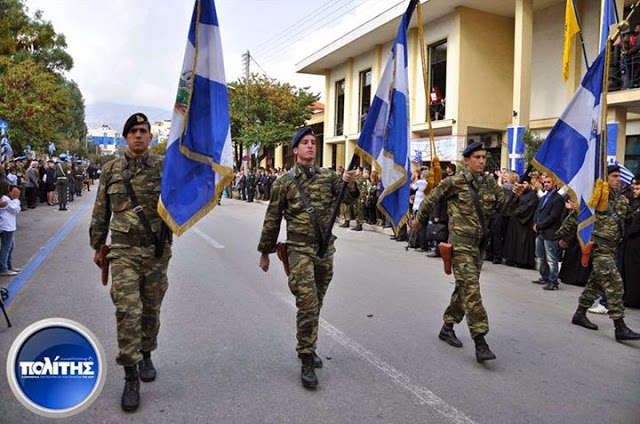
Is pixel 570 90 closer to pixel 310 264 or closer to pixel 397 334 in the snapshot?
pixel 397 334

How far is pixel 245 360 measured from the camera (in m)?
4.52

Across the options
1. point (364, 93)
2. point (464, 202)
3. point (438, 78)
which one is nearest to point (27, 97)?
point (364, 93)

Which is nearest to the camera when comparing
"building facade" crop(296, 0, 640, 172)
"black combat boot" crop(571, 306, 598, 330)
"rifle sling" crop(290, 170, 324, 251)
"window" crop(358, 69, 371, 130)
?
"rifle sling" crop(290, 170, 324, 251)

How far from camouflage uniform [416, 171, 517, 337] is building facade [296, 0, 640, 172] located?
32.1ft

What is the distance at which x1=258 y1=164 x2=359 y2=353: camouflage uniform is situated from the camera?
4.19 m

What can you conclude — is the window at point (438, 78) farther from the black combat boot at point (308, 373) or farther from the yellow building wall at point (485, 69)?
the black combat boot at point (308, 373)

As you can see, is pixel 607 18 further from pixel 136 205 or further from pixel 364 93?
pixel 364 93

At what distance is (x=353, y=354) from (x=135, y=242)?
2136 mm

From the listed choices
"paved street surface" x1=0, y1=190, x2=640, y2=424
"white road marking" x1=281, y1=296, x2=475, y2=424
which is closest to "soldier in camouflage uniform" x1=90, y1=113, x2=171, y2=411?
"paved street surface" x1=0, y1=190, x2=640, y2=424

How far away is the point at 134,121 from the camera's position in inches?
156

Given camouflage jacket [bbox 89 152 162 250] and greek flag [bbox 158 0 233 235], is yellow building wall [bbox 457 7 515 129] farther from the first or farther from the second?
camouflage jacket [bbox 89 152 162 250]

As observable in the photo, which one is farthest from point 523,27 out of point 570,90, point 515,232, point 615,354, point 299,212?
point 299,212

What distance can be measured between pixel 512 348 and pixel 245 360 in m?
2.56
